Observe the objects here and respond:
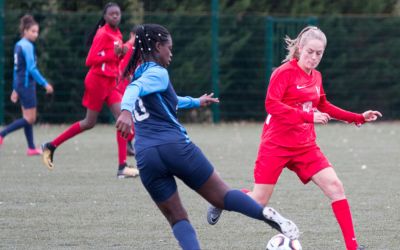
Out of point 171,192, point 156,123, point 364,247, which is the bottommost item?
point 364,247

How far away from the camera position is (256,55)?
21453 millimetres

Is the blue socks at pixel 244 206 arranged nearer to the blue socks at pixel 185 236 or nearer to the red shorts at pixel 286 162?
the blue socks at pixel 185 236

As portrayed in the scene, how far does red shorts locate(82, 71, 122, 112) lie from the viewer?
37.4 ft

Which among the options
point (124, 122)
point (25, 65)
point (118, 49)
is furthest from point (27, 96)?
point (124, 122)

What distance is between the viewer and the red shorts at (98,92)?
11406 millimetres

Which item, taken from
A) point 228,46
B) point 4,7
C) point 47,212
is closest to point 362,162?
point 47,212

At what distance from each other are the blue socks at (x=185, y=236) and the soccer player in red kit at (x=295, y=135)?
47.2 inches

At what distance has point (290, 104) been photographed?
22.3ft

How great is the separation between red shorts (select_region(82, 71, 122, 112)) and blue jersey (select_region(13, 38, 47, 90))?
2.15 m

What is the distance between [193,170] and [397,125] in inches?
634

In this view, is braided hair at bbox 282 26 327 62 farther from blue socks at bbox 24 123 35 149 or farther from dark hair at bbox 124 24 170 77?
blue socks at bbox 24 123 35 149

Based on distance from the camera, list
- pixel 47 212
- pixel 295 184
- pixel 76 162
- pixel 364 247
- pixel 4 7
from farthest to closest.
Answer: pixel 4 7 < pixel 76 162 < pixel 295 184 < pixel 47 212 < pixel 364 247

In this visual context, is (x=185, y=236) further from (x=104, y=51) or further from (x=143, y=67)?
(x=104, y=51)

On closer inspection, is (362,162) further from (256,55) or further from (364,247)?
(256,55)
